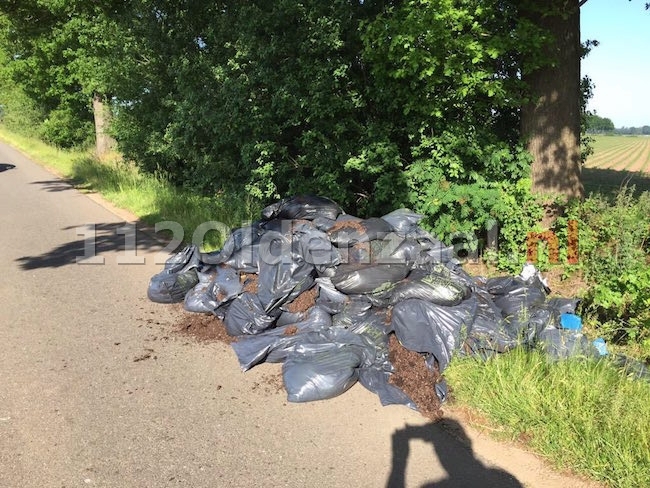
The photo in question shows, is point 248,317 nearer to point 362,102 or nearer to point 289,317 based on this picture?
point 289,317

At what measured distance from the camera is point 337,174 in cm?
799

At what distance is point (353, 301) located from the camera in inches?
190

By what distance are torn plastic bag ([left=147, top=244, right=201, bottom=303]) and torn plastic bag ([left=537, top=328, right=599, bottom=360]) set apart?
3.70 metres

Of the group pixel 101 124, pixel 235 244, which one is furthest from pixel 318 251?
pixel 101 124

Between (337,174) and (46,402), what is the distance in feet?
17.2

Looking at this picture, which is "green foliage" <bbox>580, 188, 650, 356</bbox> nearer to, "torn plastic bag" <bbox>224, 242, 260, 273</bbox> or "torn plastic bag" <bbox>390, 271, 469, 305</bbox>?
"torn plastic bag" <bbox>390, 271, 469, 305</bbox>

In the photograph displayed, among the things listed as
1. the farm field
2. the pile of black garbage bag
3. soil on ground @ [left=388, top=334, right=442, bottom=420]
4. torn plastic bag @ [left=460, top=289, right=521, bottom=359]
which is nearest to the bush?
the pile of black garbage bag

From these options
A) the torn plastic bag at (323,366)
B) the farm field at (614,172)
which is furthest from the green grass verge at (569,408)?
the farm field at (614,172)

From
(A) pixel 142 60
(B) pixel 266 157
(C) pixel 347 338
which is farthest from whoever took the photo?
(A) pixel 142 60

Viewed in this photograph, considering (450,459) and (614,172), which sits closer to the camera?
(450,459)

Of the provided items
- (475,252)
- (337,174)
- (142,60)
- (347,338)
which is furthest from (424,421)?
(142,60)

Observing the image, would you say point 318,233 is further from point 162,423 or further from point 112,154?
point 112,154

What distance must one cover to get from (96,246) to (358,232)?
4.94 meters

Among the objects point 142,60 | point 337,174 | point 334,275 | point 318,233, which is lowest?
point 334,275
